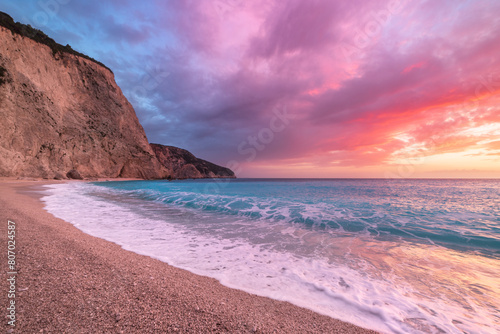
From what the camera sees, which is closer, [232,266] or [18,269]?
[18,269]

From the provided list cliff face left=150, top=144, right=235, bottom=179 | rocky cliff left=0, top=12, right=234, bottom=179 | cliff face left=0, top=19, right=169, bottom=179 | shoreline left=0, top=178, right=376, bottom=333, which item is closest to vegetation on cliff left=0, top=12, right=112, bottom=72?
rocky cliff left=0, top=12, right=234, bottom=179

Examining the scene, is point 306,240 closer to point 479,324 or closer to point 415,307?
point 415,307

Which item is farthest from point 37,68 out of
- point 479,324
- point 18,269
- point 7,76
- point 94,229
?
point 479,324

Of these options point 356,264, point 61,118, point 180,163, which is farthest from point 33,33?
point 180,163

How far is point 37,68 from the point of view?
118 feet

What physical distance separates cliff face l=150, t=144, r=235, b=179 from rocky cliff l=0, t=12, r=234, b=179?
38.9 metres

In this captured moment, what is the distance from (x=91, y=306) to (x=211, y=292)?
1.49m

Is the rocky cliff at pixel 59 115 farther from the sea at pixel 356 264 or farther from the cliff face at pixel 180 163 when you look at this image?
the sea at pixel 356 264

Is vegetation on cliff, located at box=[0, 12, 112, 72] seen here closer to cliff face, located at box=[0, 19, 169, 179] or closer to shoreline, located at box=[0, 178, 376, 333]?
cliff face, located at box=[0, 19, 169, 179]

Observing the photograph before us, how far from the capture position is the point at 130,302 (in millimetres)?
2312

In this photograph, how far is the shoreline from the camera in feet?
6.35

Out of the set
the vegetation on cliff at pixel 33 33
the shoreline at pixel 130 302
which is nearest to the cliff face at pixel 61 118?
the vegetation on cliff at pixel 33 33

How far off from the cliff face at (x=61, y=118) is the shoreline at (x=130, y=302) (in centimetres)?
4070

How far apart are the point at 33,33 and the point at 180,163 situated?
7630 cm
